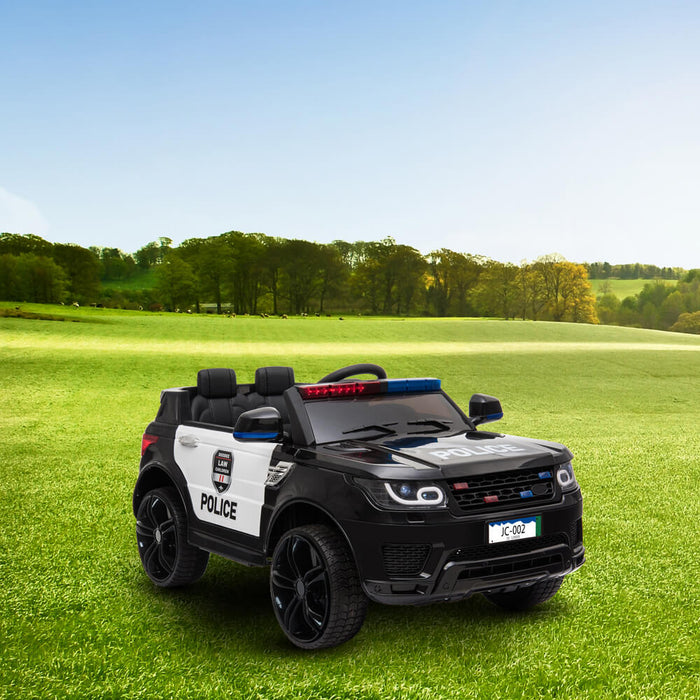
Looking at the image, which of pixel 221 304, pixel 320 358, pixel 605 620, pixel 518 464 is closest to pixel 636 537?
pixel 605 620

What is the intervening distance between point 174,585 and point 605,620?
3.28 m

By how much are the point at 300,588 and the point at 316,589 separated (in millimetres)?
123

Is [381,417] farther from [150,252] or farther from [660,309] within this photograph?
[150,252]

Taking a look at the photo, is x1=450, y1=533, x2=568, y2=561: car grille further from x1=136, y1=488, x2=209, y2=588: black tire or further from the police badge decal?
x1=136, y1=488, x2=209, y2=588: black tire

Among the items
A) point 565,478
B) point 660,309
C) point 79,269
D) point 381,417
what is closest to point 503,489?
point 565,478

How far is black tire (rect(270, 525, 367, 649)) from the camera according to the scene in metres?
4.78

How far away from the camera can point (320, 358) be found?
1558 inches

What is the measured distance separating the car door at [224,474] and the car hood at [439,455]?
61 cm

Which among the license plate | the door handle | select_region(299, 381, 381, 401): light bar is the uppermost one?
select_region(299, 381, 381, 401): light bar

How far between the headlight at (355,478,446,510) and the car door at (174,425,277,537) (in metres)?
1.14

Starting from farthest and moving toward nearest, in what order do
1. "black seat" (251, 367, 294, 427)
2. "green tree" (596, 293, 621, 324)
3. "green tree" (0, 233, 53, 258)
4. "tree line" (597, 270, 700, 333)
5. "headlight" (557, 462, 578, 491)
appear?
1. "green tree" (596, 293, 621, 324)
2. "tree line" (597, 270, 700, 333)
3. "green tree" (0, 233, 53, 258)
4. "black seat" (251, 367, 294, 427)
5. "headlight" (557, 462, 578, 491)

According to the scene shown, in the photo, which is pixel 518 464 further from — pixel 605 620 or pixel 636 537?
pixel 636 537

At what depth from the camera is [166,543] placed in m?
6.73

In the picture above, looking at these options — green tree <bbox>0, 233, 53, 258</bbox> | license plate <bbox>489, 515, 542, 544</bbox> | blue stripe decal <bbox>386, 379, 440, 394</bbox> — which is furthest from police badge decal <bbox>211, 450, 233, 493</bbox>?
green tree <bbox>0, 233, 53, 258</bbox>
